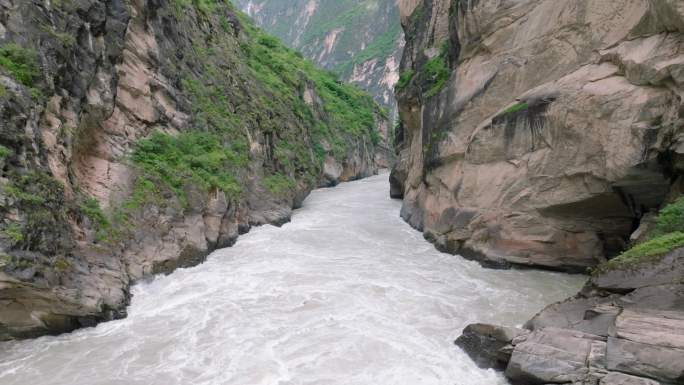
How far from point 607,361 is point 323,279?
270 inches

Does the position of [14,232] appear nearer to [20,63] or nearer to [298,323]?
[20,63]

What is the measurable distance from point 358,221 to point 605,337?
48.1ft

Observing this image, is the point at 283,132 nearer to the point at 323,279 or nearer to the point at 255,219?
the point at 255,219

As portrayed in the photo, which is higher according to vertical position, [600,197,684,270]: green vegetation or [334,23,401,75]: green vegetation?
[334,23,401,75]: green vegetation

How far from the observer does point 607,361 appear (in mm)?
5703

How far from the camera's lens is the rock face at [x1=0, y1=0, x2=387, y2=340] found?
327 inches

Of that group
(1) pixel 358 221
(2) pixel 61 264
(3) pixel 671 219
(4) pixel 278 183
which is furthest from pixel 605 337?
(4) pixel 278 183

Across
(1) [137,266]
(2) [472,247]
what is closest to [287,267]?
(1) [137,266]

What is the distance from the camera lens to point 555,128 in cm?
1162

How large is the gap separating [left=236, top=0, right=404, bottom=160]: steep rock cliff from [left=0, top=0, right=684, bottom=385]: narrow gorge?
240 feet

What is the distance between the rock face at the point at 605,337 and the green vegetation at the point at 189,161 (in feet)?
33.1

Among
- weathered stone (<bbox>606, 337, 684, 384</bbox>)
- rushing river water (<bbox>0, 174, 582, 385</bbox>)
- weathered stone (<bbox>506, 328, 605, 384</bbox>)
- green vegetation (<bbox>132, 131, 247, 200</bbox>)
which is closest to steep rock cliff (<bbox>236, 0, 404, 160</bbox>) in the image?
green vegetation (<bbox>132, 131, 247, 200</bbox>)

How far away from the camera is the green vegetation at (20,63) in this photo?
901 cm

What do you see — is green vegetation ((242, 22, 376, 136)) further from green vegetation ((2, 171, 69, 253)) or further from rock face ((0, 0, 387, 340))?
green vegetation ((2, 171, 69, 253))
